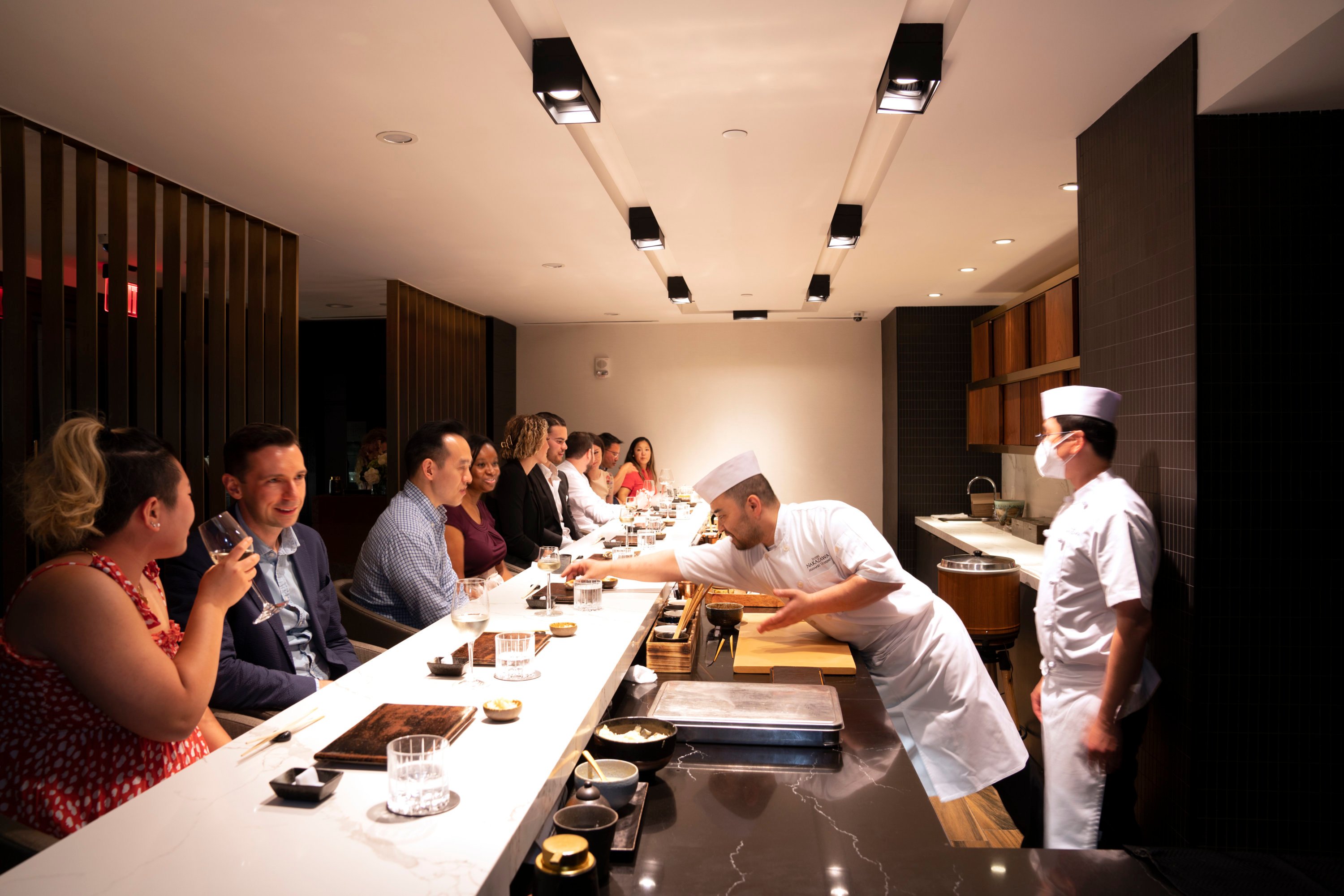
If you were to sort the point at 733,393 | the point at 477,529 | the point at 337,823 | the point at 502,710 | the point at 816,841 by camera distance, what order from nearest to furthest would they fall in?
the point at 337,823 → the point at 816,841 → the point at 502,710 → the point at 477,529 → the point at 733,393

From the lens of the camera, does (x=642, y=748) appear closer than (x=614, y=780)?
No

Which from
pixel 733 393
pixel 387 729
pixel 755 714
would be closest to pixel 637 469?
pixel 733 393

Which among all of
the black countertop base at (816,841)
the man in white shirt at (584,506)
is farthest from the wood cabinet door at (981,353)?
the black countertop base at (816,841)

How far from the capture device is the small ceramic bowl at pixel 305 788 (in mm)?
1188

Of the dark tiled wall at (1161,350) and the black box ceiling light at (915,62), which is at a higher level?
the black box ceiling light at (915,62)

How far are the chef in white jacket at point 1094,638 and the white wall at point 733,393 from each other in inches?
236

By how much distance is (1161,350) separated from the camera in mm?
2658

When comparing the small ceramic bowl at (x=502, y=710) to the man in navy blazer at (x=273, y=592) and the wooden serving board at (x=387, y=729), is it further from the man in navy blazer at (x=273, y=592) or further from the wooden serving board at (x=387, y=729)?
the man in navy blazer at (x=273, y=592)

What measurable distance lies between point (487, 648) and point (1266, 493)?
87.1 inches

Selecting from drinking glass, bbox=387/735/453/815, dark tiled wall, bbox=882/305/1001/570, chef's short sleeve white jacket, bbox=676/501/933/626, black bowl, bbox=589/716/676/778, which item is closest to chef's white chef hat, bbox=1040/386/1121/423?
chef's short sleeve white jacket, bbox=676/501/933/626

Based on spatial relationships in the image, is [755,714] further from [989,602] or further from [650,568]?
[989,602]

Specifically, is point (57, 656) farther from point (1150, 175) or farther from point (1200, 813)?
point (1150, 175)

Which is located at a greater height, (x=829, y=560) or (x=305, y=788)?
(x=829, y=560)

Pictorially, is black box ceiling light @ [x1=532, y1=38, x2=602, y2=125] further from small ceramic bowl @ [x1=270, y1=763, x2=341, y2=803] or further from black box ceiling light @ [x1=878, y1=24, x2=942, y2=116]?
small ceramic bowl @ [x1=270, y1=763, x2=341, y2=803]
